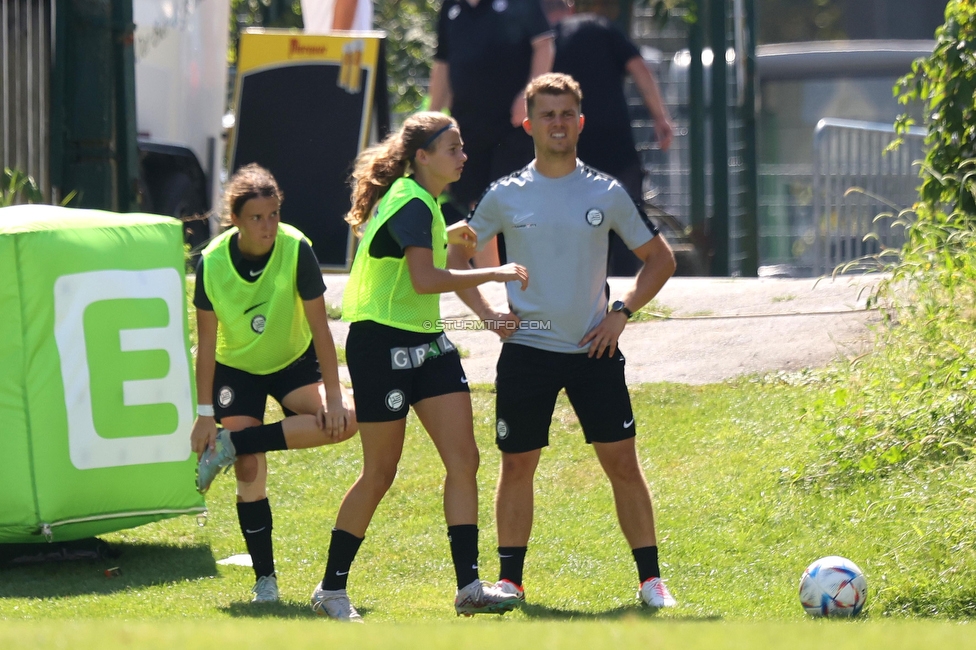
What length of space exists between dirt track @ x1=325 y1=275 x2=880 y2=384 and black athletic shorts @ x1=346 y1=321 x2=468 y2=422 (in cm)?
293

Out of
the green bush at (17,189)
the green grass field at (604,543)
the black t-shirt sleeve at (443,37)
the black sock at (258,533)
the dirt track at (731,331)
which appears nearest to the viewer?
the green grass field at (604,543)

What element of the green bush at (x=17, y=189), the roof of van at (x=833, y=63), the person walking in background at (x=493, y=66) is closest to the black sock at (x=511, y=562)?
the person walking in background at (x=493, y=66)

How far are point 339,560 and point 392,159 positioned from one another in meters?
1.50

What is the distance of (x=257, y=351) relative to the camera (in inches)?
224

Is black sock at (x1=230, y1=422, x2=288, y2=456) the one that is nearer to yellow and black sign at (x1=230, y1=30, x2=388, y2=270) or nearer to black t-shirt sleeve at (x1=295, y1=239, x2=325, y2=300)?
black t-shirt sleeve at (x1=295, y1=239, x2=325, y2=300)

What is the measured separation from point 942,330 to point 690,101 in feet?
21.9

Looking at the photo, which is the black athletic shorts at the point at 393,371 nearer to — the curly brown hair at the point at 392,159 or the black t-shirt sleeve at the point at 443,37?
the curly brown hair at the point at 392,159

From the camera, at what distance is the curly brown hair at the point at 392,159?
17.8 feet

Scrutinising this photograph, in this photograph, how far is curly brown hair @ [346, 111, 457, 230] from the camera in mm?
5434

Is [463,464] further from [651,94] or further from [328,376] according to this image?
[651,94]

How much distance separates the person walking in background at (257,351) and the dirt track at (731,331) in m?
2.66

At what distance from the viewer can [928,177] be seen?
848 cm

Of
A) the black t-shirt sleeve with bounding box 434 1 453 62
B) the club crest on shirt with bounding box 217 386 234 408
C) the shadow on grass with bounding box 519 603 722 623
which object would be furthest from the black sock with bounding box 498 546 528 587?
the black t-shirt sleeve with bounding box 434 1 453 62

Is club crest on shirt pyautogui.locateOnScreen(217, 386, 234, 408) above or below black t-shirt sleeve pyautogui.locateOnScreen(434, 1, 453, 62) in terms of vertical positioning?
below
